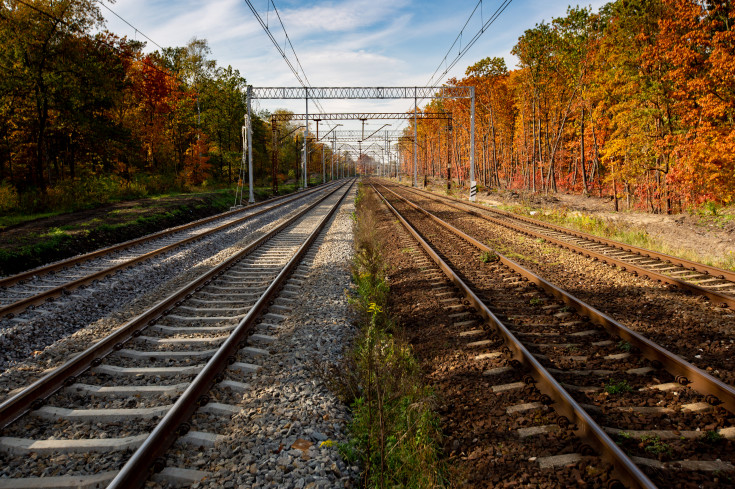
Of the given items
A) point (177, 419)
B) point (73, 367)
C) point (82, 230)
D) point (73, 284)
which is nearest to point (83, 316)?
Answer: point (73, 284)

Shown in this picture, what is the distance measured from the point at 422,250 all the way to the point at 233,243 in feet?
20.2

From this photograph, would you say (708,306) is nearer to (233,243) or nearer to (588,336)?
(588,336)

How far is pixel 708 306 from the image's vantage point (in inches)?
259

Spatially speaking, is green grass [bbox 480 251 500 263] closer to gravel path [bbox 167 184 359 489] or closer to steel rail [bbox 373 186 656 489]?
steel rail [bbox 373 186 656 489]

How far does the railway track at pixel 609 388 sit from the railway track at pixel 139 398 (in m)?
2.96

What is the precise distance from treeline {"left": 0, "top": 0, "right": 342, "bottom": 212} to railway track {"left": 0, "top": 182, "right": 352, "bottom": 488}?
16370 mm

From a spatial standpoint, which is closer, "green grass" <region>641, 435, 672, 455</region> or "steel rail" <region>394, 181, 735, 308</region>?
"green grass" <region>641, 435, 672, 455</region>

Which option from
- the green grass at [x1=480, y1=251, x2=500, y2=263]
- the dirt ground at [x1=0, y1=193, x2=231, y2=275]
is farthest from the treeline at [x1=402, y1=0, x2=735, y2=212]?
the dirt ground at [x1=0, y1=193, x2=231, y2=275]

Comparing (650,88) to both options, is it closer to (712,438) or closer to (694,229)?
(694,229)

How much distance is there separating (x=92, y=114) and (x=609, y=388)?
26585 millimetres

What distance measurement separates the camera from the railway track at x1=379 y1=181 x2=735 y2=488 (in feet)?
10.3

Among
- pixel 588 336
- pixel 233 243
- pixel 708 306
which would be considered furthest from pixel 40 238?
pixel 708 306

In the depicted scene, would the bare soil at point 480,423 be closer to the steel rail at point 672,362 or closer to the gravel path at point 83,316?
the steel rail at point 672,362

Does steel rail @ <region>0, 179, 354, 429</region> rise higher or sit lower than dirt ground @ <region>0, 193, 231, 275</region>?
lower
